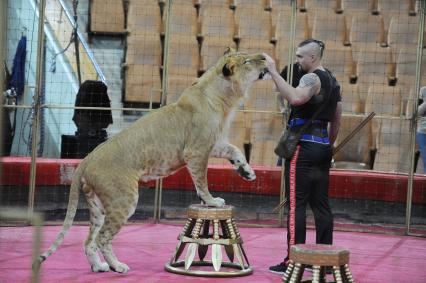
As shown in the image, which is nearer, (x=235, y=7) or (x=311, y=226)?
(x=311, y=226)

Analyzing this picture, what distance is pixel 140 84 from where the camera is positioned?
922cm

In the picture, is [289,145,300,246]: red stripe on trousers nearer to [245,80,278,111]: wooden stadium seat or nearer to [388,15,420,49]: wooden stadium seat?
[245,80,278,111]: wooden stadium seat

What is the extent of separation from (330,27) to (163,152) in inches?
233

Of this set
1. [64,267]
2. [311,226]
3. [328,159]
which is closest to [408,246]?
[311,226]

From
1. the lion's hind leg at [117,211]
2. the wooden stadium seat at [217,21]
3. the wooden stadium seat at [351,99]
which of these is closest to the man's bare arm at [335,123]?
the lion's hind leg at [117,211]

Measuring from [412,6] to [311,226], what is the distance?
4.34m

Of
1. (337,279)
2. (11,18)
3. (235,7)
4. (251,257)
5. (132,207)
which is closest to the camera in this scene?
(337,279)

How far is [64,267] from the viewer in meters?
5.21

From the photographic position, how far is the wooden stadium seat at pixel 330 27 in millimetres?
10211

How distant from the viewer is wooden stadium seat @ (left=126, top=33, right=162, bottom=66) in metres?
9.41

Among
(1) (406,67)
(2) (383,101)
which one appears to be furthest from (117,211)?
(1) (406,67)

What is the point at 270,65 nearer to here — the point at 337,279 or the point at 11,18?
the point at 337,279

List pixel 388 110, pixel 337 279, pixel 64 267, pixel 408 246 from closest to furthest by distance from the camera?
pixel 337 279 → pixel 64 267 → pixel 408 246 → pixel 388 110

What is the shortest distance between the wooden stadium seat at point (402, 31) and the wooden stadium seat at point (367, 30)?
5.7 inches
